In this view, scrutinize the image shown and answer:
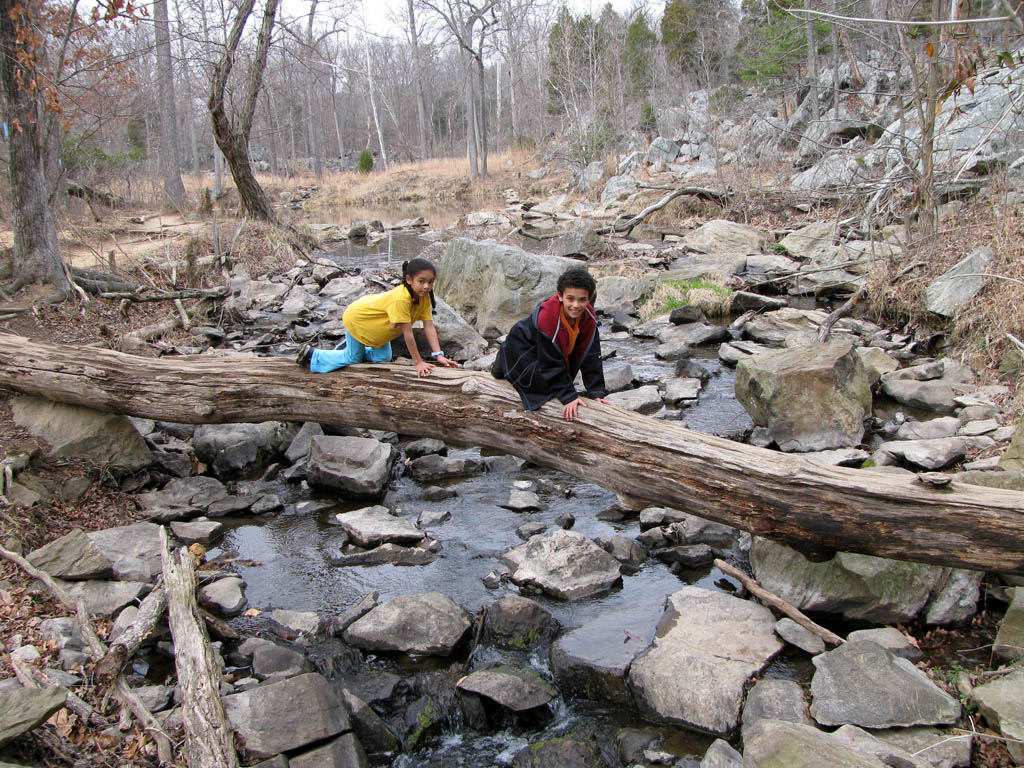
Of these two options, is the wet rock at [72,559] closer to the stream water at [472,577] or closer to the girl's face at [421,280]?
the stream water at [472,577]

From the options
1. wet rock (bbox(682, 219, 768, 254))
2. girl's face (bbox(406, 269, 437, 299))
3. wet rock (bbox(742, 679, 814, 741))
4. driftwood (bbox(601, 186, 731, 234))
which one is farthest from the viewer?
driftwood (bbox(601, 186, 731, 234))

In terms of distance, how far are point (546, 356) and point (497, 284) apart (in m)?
7.15

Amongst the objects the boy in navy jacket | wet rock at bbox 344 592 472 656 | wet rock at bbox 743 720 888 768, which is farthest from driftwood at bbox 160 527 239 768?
the boy in navy jacket

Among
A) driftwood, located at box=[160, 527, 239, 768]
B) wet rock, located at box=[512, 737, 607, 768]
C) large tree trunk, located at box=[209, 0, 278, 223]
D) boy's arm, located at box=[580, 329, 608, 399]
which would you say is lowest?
wet rock, located at box=[512, 737, 607, 768]

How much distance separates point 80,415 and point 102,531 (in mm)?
1430

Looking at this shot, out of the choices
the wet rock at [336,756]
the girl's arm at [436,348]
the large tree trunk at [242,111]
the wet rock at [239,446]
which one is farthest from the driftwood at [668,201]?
the wet rock at [336,756]

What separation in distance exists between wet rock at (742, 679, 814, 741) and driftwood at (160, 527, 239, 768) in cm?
241

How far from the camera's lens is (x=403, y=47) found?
48.1 metres

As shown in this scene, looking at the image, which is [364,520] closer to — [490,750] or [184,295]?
[490,750]

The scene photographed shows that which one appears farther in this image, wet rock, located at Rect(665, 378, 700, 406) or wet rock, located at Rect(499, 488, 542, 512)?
wet rock, located at Rect(665, 378, 700, 406)

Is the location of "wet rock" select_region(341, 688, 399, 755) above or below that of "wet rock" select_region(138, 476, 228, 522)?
below

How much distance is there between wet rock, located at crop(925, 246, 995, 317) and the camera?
8.68m

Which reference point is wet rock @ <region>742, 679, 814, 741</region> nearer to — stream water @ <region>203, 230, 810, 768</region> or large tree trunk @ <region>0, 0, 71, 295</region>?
stream water @ <region>203, 230, 810, 768</region>

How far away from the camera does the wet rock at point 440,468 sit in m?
7.01
